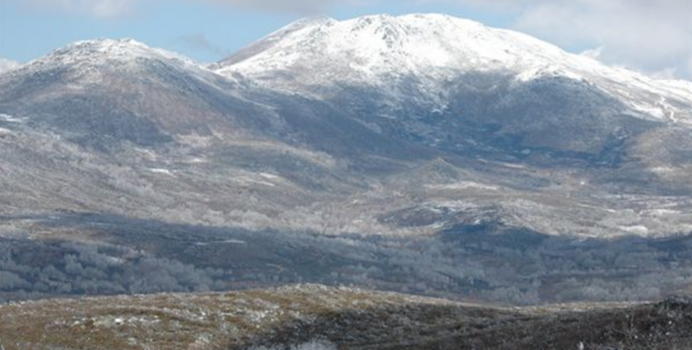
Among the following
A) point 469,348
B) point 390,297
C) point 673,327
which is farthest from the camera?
point 390,297

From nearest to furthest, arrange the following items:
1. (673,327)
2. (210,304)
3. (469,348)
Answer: (673,327) → (469,348) → (210,304)

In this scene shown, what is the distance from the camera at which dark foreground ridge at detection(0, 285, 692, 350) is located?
58094mm

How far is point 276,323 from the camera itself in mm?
74500

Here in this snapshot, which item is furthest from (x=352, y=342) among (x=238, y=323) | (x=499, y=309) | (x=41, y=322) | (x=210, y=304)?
(x=499, y=309)

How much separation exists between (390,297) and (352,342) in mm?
24867

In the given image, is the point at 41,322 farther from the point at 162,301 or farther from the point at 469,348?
the point at 469,348

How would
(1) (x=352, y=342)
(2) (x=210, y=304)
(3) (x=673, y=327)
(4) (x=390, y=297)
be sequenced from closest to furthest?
(3) (x=673, y=327) < (1) (x=352, y=342) < (2) (x=210, y=304) < (4) (x=390, y=297)

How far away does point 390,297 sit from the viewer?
93875 mm

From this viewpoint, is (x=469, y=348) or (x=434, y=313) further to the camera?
(x=434, y=313)

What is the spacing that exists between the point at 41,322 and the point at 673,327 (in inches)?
1762

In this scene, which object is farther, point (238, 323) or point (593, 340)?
point (238, 323)

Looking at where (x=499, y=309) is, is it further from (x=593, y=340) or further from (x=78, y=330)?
(x=593, y=340)

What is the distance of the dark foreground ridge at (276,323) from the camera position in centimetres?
5809

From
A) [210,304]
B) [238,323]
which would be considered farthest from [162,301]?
[238,323]
